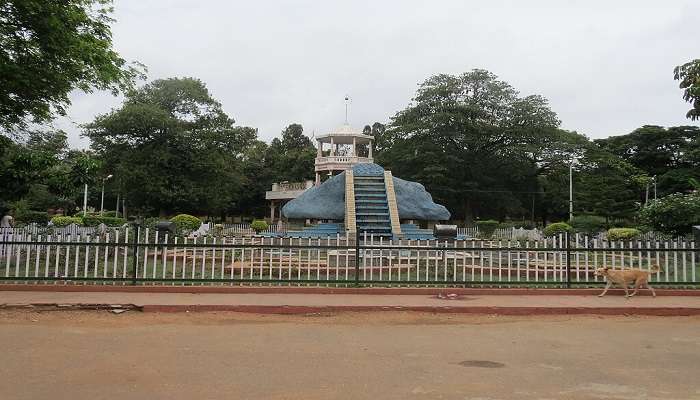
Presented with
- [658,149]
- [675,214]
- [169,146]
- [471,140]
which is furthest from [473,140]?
[675,214]

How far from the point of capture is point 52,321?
7.62m

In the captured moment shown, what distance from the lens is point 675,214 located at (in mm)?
17453

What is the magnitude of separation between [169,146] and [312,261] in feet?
96.6

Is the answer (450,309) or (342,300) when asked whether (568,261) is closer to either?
(450,309)

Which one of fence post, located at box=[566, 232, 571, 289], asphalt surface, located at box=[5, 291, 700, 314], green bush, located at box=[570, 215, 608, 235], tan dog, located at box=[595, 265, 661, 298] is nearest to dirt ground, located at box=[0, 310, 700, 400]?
asphalt surface, located at box=[5, 291, 700, 314]

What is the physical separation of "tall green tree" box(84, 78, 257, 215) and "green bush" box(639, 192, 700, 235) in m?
27.8

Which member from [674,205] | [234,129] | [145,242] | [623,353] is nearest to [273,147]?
[234,129]

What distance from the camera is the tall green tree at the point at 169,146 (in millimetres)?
36375

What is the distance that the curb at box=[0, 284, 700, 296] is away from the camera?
9438 millimetres

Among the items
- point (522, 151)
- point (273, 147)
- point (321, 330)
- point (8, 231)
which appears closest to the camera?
point (321, 330)

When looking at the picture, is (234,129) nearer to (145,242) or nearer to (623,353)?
(145,242)

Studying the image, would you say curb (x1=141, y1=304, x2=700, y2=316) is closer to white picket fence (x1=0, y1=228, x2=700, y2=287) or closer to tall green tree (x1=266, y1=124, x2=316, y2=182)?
white picket fence (x1=0, y1=228, x2=700, y2=287)

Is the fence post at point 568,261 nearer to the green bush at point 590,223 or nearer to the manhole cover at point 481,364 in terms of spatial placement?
the manhole cover at point 481,364

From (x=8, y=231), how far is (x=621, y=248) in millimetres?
11971
